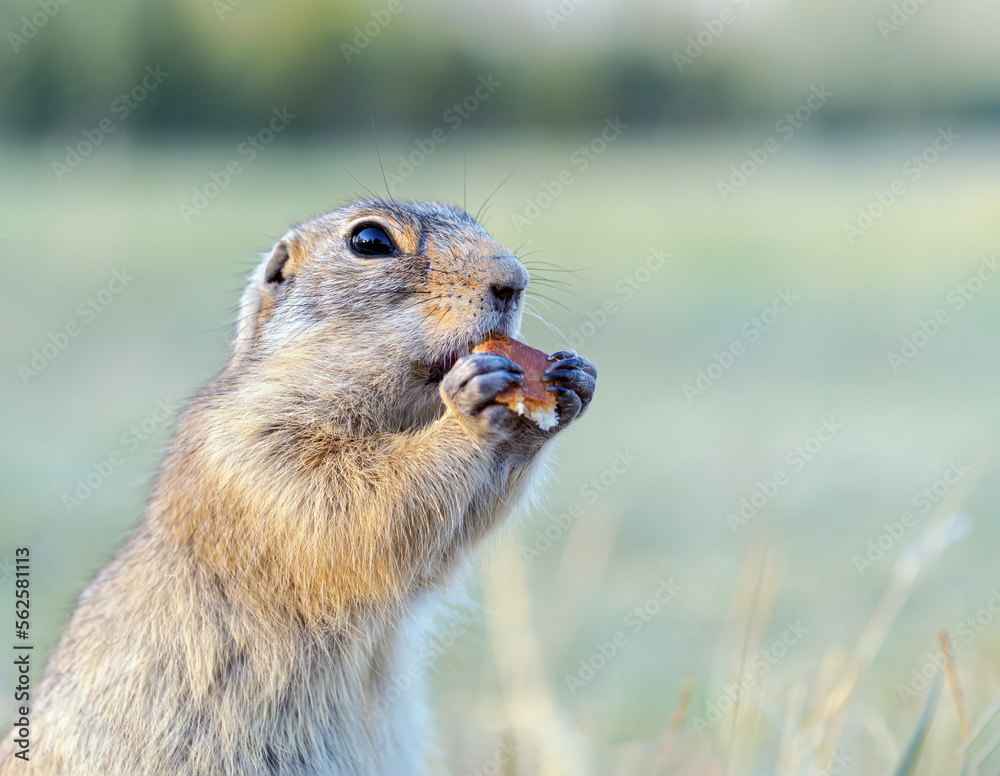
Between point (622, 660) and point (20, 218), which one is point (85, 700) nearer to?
point (622, 660)

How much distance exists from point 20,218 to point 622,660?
1637cm

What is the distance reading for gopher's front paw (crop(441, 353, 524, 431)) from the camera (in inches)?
112

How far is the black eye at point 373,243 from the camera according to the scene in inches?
134

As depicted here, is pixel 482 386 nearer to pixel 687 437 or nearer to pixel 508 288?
pixel 508 288

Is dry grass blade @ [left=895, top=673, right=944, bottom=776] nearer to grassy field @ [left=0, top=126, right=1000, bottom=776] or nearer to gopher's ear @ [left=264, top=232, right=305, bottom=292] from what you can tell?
grassy field @ [left=0, top=126, right=1000, bottom=776]

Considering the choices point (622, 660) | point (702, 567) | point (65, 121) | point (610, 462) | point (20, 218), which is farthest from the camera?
point (65, 121)

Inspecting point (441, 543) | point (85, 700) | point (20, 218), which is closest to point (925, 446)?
point (441, 543)

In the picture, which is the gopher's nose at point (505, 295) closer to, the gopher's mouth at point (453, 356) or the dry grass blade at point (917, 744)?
the gopher's mouth at point (453, 356)

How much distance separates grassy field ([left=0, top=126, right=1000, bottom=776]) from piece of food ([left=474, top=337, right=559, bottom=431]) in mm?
732

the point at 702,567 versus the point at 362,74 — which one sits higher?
the point at 702,567

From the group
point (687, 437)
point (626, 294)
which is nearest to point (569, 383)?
point (687, 437)

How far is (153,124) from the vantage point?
2719cm

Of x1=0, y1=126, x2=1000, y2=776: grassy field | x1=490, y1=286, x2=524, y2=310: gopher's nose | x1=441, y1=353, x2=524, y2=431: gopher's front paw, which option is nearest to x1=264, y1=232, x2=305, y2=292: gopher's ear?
x1=0, y1=126, x2=1000, y2=776: grassy field

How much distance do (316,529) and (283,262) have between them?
109 centimetres
